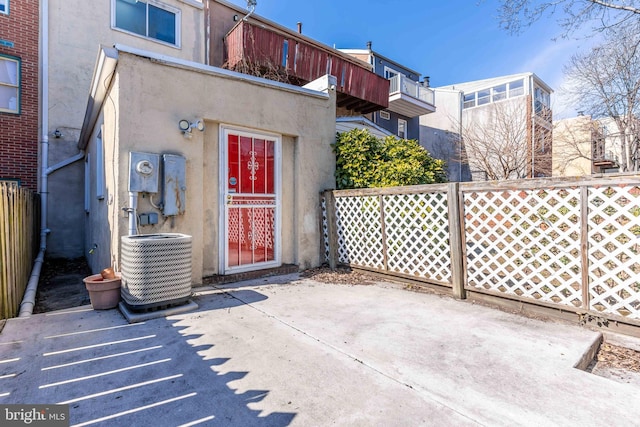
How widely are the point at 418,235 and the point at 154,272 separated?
3531mm

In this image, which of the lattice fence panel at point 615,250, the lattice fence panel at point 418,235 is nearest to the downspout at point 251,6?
the lattice fence panel at point 418,235

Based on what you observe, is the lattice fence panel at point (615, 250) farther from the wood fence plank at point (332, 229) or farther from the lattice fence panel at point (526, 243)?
the wood fence plank at point (332, 229)

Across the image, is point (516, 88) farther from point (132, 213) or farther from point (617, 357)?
point (132, 213)

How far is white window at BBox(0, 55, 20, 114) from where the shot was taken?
776cm

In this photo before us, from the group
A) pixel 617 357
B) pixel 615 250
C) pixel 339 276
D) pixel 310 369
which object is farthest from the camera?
pixel 339 276

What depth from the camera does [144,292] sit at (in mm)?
3449

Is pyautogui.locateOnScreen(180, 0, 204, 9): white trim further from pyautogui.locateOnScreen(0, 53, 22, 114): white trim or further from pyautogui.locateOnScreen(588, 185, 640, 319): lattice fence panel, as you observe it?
pyautogui.locateOnScreen(588, 185, 640, 319): lattice fence panel

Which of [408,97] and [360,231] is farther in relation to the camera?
[408,97]

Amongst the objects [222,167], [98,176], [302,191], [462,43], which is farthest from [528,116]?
[98,176]

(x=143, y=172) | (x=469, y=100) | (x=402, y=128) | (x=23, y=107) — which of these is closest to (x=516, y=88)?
(x=469, y=100)

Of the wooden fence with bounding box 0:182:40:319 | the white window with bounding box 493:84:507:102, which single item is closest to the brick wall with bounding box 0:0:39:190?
the wooden fence with bounding box 0:182:40:319

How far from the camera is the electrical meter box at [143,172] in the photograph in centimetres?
407

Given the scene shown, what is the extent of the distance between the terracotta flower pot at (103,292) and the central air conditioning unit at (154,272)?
0.17 metres

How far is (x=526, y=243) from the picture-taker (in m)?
3.67
